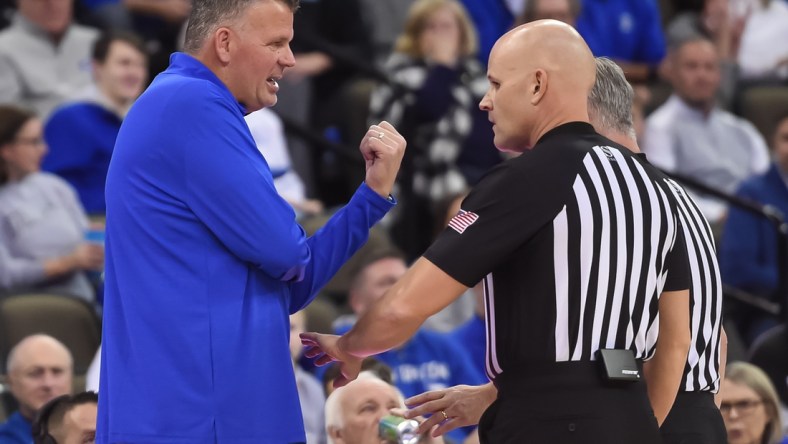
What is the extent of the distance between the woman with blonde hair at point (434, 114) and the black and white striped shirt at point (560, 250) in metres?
5.11

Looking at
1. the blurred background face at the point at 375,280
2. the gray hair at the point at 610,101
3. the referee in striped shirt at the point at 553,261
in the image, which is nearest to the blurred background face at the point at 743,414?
the blurred background face at the point at 375,280

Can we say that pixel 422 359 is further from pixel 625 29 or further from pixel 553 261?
pixel 625 29

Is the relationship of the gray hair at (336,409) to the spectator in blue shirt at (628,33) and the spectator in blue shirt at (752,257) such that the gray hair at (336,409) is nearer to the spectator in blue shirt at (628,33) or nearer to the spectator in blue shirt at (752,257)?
the spectator in blue shirt at (752,257)

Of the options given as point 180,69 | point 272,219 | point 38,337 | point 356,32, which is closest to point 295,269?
point 272,219

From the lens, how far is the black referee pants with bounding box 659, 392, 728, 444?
152 inches

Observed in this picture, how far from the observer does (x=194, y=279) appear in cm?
334

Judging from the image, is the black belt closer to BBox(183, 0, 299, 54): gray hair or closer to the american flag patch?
the american flag patch

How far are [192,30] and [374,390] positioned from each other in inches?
71.2

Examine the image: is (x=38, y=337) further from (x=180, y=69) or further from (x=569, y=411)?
(x=569, y=411)

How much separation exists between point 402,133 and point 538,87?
16.8 feet

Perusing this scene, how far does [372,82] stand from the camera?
9.39 m

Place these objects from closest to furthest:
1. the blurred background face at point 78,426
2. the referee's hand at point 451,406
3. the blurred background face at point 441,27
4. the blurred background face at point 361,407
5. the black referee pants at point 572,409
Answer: the black referee pants at point 572,409 < the referee's hand at point 451,406 < the blurred background face at point 78,426 < the blurred background face at point 361,407 < the blurred background face at point 441,27

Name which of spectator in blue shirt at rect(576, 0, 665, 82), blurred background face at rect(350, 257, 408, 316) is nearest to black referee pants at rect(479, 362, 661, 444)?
blurred background face at rect(350, 257, 408, 316)

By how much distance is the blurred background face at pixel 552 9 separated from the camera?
345 inches
